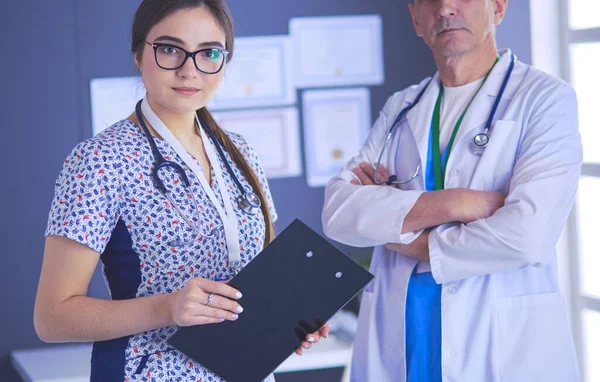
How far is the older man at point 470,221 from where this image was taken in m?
1.70

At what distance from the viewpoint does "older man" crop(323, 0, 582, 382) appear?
1.70 m

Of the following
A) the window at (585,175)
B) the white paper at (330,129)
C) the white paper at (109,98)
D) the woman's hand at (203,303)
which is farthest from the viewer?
the white paper at (330,129)

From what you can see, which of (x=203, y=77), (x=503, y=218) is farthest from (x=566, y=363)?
(x=203, y=77)

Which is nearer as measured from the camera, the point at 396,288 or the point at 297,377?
the point at 396,288

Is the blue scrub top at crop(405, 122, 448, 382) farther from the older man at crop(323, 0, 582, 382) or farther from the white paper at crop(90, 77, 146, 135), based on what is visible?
the white paper at crop(90, 77, 146, 135)

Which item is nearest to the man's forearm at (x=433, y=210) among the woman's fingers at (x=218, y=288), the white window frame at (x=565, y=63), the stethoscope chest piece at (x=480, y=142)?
the stethoscope chest piece at (x=480, y=142)

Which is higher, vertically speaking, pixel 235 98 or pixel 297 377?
pixel 235 98

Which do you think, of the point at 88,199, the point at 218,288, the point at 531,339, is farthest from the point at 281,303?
the point at 531,339

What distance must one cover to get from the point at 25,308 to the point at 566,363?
2.54m

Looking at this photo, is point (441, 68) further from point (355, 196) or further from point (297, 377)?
point (297, 377)

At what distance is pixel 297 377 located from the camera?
378cm

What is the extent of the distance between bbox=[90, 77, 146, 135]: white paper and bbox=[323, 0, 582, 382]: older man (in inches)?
71.6

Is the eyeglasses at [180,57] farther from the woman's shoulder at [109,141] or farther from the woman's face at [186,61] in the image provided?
the woman's shoulder at [109,141]

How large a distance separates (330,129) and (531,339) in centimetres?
218
